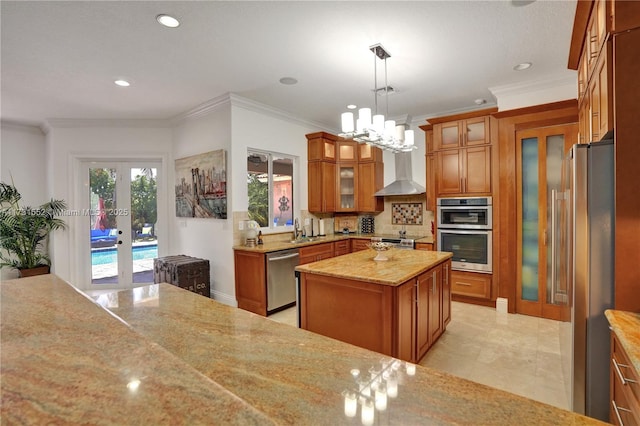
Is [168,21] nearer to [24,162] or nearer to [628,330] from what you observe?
[628,330]

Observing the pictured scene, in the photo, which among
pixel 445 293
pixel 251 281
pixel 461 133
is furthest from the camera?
pixel 461 133

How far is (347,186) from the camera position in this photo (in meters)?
5.88

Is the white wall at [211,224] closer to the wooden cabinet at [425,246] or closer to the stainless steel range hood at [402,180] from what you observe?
the stainless steel range hood at [402,180]

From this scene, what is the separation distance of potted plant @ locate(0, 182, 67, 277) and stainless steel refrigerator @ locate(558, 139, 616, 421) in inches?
257

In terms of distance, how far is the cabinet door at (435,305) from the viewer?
2.93m

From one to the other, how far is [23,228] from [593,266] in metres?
6.86

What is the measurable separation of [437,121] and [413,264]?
2668mm

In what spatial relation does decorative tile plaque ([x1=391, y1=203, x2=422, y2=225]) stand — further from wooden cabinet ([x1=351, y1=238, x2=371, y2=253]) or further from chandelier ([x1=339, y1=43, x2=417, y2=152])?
chandelier ([x1=339, y1=43, x2=417, y2=152])

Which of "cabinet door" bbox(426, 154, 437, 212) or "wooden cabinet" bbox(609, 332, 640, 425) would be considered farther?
"cabinet door" bbox(426, 154, 437, 212)

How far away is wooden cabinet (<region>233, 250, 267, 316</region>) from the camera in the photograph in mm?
4055

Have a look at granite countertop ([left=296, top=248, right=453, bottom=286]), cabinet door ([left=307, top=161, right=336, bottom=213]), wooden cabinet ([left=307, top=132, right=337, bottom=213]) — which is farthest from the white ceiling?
granite countertop ([left=296, top=248, right=453, bottom=286])

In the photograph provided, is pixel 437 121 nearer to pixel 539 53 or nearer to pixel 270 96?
pixel 539 53

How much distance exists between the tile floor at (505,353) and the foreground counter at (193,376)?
81.2 inches

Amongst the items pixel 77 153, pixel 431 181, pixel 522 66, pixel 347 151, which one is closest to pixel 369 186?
pixel 347 151
